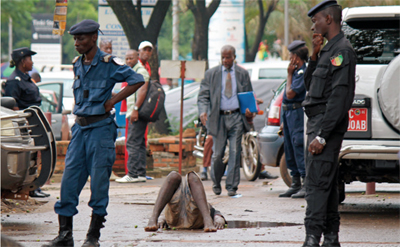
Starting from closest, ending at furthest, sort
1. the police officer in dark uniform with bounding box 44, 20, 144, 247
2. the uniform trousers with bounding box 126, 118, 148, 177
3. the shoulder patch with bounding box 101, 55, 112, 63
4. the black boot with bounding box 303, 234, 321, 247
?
the black boot with bounding box 303, 234, 321, 247 < the police officer in dark uniform with bounding box 44, 20, 144, 247 < the shoulder patch with bounding box 101, 55, 112, 63 < the uniform trousers with bounding box 126, 118, 148, 177

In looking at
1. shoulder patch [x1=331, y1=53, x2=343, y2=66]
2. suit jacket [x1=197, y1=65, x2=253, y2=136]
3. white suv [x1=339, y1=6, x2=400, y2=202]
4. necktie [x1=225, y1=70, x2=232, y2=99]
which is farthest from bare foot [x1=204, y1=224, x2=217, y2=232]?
necktie [x1=225, y1=70, x2=232, y2=99]

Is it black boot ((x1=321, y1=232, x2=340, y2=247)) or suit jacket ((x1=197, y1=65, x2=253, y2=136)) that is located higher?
suit jacket ((x1=197, y1=65, x2=253, y2=136))

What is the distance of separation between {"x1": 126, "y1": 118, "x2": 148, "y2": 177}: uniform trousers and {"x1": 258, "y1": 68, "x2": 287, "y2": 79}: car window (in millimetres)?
8070

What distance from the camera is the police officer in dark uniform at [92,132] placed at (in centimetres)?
563

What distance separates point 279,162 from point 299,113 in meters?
1.35

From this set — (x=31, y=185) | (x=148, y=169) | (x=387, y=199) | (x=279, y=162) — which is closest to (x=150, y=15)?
(x=148, y=169)

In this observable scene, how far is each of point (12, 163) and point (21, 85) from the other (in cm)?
300

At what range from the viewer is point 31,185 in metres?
6.65

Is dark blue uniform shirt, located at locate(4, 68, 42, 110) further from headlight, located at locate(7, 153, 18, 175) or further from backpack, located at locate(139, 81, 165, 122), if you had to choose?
headlight, located at locate(7, 153, 18, 175)

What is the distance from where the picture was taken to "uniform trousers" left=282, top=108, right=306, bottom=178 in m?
8.86

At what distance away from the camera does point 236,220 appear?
7.09 meters

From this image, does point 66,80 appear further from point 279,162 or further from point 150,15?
point 279,162

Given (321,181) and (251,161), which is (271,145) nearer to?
(251,161)

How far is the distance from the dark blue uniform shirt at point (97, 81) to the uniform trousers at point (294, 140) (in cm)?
356
